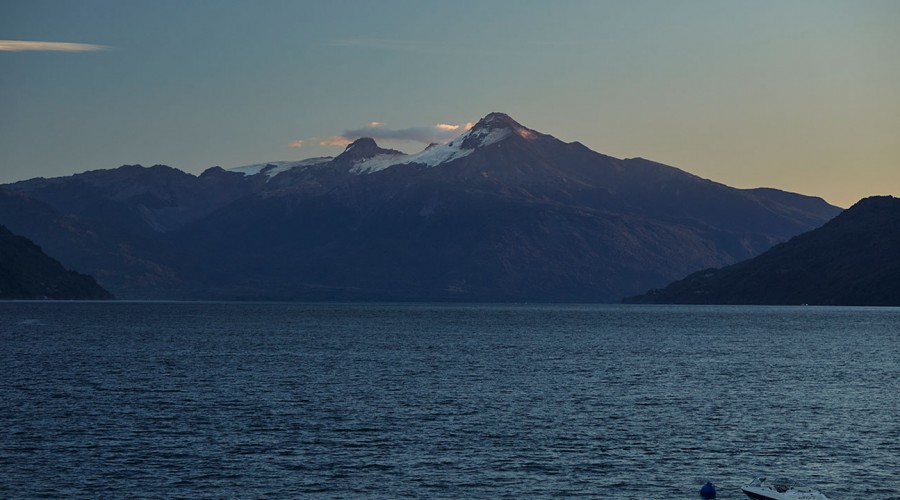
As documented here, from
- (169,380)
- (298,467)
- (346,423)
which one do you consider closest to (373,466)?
(298,467)

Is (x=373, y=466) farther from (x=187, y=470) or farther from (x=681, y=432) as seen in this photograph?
(x=681, y=432)

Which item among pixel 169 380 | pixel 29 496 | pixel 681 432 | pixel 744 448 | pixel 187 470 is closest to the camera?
pixel 29 496

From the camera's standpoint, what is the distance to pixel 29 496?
70375mm

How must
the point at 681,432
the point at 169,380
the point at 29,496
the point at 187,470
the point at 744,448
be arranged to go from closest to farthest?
the point at 29,496 < the point at 187,470 < the point at 744,448 < the point at 681,432 < the point at 169,380

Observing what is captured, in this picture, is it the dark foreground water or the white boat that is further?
the dark foreground water

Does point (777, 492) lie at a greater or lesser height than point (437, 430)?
lesser

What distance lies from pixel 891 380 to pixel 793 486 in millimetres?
79459

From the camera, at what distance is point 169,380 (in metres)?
138

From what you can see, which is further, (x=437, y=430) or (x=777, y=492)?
(x=437, y=430)

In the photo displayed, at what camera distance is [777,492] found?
67.8 meters

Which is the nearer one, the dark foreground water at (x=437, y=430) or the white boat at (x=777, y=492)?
the white boat at (x=777, y=492)

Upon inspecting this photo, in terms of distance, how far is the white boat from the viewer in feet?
221

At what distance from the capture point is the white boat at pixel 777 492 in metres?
67.3

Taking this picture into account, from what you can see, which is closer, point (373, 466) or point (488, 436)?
point (373, 466)
